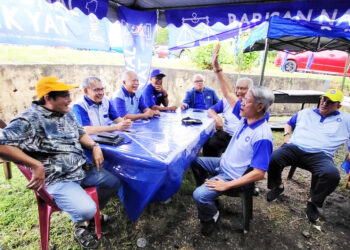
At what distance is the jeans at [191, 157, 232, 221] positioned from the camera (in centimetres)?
186

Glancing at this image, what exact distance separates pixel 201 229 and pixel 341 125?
86.7 inches

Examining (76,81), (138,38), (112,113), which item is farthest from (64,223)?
(76,81)

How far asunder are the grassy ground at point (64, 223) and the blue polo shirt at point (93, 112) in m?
1.03

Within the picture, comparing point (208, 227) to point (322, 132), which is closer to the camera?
point (208, 227)

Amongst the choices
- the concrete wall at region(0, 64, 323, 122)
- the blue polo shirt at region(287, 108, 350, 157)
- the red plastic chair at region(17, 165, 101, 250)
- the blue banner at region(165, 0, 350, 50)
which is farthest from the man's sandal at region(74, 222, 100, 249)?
the blue banner at region(165, 0, 350, 50)

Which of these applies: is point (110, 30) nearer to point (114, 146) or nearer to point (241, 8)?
point (241, 8)

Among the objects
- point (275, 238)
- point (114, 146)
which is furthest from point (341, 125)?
point (114, 146)

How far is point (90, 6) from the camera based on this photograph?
124 inches

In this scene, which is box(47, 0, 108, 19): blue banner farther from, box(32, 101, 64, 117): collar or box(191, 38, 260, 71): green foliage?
box(191, 38, 260, 71): green foliage

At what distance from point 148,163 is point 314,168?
6.99ft

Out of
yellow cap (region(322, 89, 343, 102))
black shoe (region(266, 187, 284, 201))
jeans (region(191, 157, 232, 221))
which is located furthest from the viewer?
black shoe (region(266, 187, 284, 201))

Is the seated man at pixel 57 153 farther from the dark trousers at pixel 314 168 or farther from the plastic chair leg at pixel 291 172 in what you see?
the plastic chair leg at pixel 291 172

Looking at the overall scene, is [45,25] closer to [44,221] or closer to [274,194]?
[44,221]

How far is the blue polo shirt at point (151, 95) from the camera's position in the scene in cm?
378
